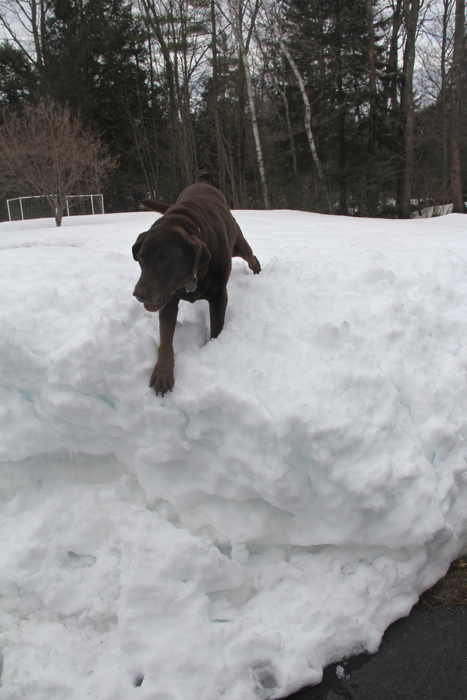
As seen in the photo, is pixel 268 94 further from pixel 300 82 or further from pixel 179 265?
pixel 179 265

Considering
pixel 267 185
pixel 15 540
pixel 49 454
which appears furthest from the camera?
pixel 267 185

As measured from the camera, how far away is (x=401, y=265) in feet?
11.1

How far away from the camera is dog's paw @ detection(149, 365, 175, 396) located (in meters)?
2.13

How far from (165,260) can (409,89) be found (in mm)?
15805

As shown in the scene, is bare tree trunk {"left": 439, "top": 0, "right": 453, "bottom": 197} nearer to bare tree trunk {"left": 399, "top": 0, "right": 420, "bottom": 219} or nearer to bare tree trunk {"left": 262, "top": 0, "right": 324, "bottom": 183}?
bare tree trunk {"left": 399, "top": 0, "right": 420, "bottom": 219}

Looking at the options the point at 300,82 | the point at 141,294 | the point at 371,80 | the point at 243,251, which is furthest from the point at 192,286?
the point at 371,80

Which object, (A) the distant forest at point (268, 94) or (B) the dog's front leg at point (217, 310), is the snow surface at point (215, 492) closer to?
(B) the dog's front leg at point (217, 310)

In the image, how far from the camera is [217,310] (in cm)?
244

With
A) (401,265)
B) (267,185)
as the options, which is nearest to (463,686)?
(401,265)

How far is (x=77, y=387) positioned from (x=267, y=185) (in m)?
15.1

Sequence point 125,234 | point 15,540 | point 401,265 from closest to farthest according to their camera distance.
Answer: point 15,540
point 401,265
point 125,234

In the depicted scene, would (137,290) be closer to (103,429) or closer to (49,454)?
(103,429)

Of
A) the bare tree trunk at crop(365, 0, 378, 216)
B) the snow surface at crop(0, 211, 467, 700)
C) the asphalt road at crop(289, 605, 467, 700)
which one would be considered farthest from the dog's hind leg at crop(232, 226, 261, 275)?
the bare tree trunk at crop(365, 0, 378, 216)

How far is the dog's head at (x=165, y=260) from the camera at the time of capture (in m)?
1.89
